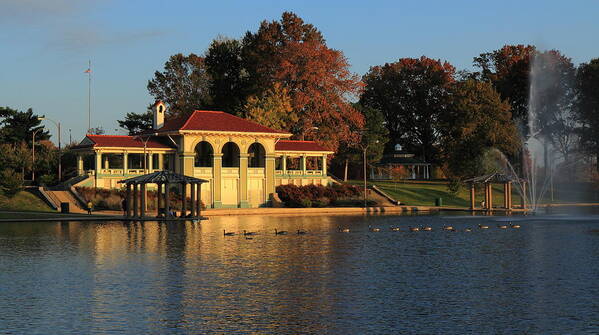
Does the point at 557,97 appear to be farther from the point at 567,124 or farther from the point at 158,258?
the point at 158,258

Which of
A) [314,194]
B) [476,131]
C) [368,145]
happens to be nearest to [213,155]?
[314,194]

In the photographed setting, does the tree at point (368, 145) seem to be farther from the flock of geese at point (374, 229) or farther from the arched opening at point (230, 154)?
the flock of geese at point (374, 229)

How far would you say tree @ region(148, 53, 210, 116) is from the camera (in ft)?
403

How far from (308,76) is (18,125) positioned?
39737mm

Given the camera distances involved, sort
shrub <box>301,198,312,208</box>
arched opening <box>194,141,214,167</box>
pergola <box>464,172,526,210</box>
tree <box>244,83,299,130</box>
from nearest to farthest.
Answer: pergola <box>464,172,526,210</box> → shrub <box>301,198,312,208</box> → arched opening <box>194,141,214,167</box> → tree <box>244,83,299,130</box>

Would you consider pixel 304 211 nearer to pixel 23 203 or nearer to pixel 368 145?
pixel 23 203

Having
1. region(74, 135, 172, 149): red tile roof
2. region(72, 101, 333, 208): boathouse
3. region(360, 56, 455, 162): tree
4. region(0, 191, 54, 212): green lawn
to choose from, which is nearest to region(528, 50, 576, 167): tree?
region(360, 56, 455, 162): tree

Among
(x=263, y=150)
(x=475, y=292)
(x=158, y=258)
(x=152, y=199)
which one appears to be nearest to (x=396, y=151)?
(x=263, y=150)

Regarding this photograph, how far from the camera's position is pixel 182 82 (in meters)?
124

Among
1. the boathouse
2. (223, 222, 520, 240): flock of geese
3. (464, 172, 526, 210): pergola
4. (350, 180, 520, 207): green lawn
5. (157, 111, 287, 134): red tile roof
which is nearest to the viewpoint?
(223, 222, 520, 240): flock of geese

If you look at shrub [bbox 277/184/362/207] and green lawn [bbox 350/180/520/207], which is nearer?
shrub [bbox 277/184/362/207]

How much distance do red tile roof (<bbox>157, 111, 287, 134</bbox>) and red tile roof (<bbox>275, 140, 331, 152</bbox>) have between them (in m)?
3.90

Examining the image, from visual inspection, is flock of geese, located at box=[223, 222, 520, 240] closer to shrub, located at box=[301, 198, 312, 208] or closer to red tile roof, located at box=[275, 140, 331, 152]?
shrub, located at box=[301, 198, 312, 208]

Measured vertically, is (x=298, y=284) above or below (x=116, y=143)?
below
